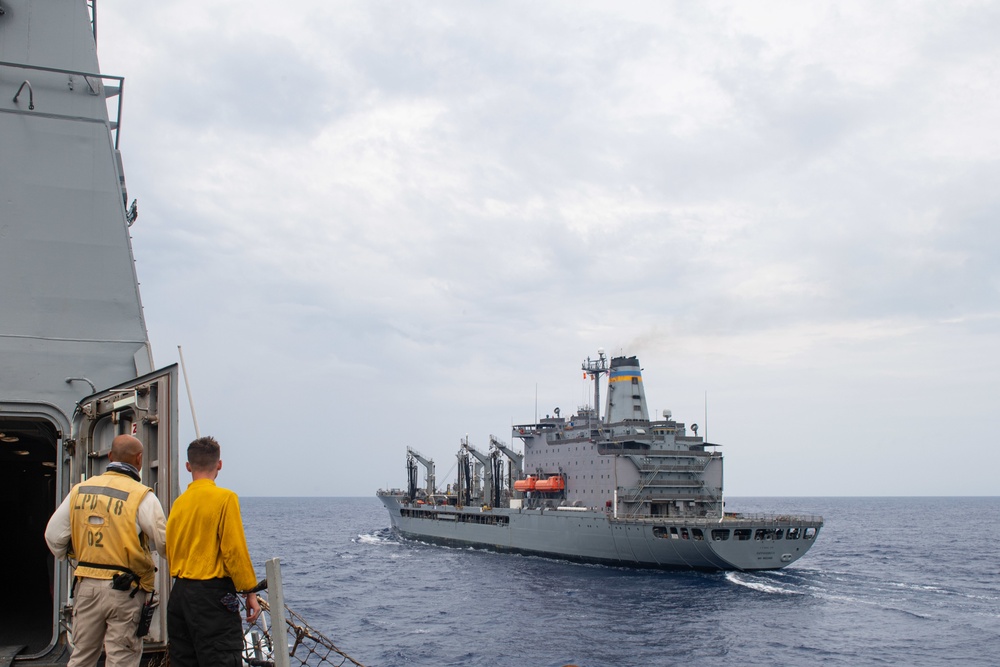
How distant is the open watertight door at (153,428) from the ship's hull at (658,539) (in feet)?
98.3

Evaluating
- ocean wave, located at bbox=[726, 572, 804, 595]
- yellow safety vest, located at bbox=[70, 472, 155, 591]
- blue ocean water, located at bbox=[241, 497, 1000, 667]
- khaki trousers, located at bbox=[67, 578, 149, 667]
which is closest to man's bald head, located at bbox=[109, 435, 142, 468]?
yellow safety vest, located at bbox=[70, 472, 155, 591]

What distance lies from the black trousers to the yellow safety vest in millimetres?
378

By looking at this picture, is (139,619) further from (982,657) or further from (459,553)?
(459,553)

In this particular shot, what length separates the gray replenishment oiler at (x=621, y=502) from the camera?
33281 mm

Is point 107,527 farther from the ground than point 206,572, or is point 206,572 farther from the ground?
point 107,527

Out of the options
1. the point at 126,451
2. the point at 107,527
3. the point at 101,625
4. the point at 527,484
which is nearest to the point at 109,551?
the point at 107,527

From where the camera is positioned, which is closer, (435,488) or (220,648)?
(220,648)

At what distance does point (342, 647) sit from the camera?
21438mm

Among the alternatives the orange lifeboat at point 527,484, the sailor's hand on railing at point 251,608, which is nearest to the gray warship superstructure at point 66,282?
the sailor's hand on railing at point 251,608

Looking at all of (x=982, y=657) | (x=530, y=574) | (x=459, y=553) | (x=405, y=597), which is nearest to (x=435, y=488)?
(x=459, y=553)

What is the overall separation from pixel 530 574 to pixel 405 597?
716 centimetres

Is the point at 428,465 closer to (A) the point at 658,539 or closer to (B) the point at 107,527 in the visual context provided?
(A) the point at 658,539

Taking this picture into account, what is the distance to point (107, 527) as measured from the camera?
167 inches

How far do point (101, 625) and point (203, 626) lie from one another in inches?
25.9
